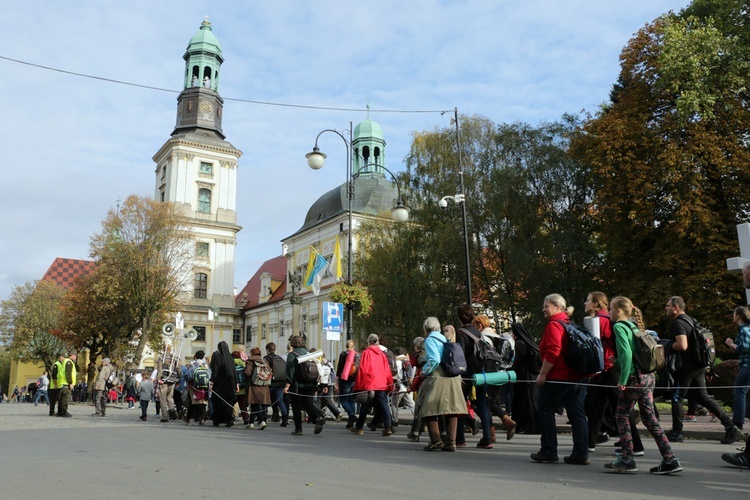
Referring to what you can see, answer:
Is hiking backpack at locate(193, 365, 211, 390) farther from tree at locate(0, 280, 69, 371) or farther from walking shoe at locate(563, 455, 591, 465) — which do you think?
tree at locate(0, 280, 69, 371)

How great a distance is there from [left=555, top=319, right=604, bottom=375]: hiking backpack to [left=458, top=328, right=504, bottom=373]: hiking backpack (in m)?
2.56

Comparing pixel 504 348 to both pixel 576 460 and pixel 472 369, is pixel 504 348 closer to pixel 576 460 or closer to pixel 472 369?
pixel 472 369

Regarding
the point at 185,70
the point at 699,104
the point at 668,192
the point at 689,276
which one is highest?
the point at 185,70

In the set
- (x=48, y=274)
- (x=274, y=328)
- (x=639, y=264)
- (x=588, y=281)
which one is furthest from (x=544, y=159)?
(x=48, y=274)

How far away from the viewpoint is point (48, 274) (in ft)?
277

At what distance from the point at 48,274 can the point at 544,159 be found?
221 ft

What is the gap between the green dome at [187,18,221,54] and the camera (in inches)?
2899

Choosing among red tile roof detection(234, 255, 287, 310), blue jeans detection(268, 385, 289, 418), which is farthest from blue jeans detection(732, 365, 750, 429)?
red tile roof detection(234, 255, 287, 310)

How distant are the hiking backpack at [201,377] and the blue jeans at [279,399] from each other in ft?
6.19

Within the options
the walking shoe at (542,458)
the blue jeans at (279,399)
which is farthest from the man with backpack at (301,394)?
the walking shoe at (542,458)

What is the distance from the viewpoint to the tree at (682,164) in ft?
82.4

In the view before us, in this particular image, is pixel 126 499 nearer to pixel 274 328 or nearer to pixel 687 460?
pixel 687 460

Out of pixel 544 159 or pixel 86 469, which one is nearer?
pixel 86 469

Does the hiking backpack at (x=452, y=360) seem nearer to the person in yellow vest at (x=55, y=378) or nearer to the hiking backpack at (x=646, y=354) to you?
the hiking backpack at (x=646, y=354)
